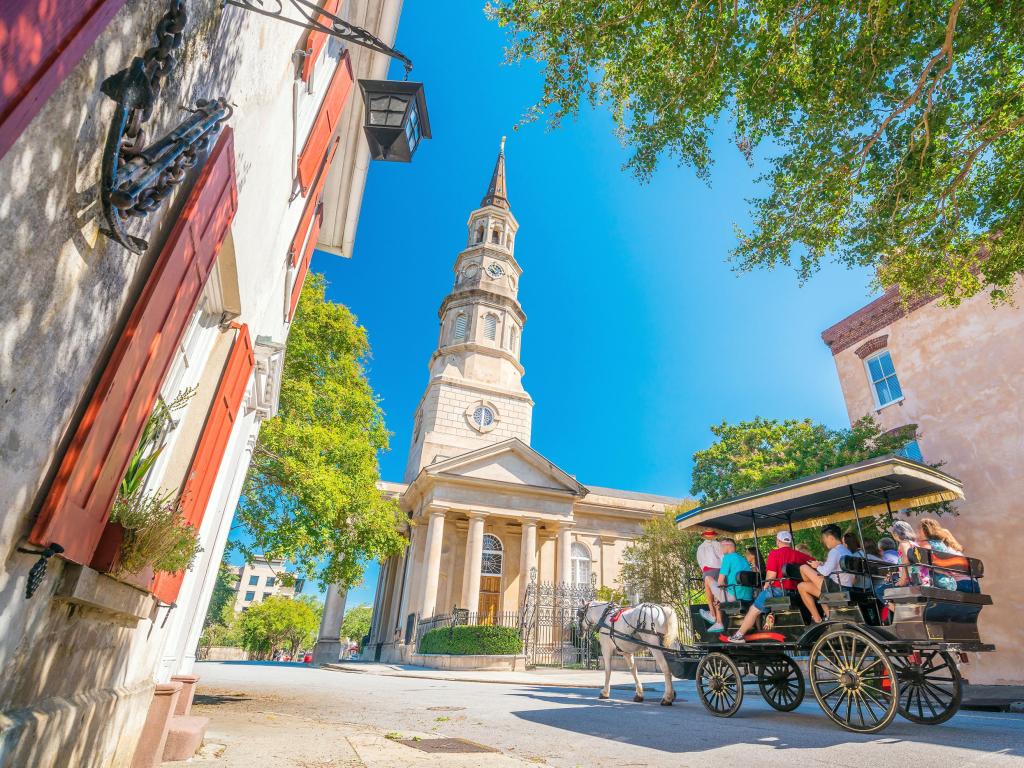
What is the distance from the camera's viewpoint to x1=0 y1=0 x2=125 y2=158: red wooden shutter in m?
1.41

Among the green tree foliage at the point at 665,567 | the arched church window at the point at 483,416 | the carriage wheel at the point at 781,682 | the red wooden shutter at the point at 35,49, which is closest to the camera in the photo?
the red wooden shutter at the point at 35,49

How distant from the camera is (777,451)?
19328 millimetres

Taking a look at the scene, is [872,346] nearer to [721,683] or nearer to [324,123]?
[721,683]

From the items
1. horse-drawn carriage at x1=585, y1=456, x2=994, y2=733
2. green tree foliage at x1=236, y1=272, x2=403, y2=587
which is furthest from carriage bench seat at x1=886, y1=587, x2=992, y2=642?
green tree foliage at x1=236, y1=272, x2=403, y2=587

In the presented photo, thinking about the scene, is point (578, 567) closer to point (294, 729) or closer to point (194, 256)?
point (294, 729)

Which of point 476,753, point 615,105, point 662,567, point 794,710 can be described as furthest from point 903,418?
point 476,753

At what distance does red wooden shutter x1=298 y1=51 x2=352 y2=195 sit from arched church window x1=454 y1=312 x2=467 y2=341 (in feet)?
94.4

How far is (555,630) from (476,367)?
17.5 meters

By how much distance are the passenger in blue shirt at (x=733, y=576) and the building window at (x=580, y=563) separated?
26585mm

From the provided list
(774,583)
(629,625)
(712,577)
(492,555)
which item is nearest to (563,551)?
(492,555)

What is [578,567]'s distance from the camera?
3359 centimetres

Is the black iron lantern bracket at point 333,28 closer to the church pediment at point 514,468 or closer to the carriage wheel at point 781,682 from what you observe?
the carriage wheel at point 781,682

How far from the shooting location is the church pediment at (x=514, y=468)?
2833 cm

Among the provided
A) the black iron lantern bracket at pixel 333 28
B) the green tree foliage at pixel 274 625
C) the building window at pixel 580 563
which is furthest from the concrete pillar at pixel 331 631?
the green tree foliage at pixel 274 625
